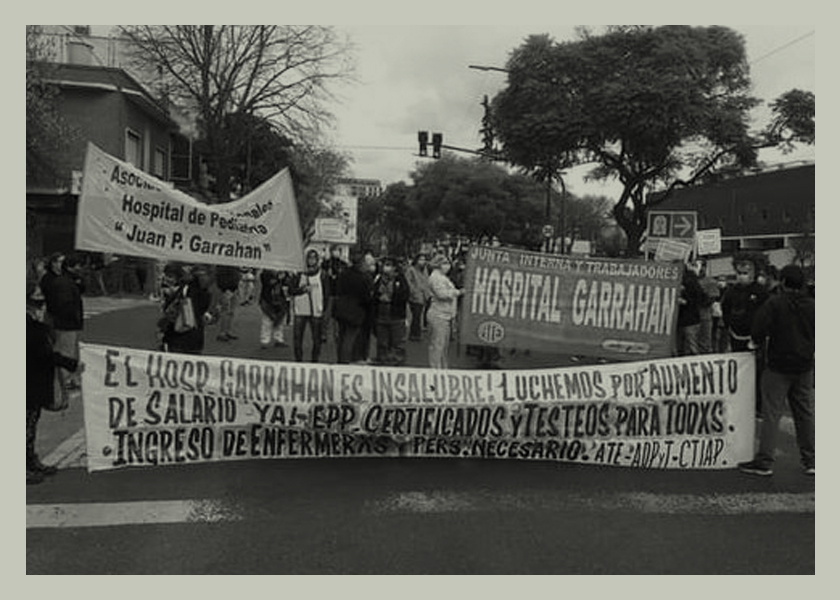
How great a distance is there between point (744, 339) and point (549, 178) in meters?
20.7

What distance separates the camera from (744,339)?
902 cm

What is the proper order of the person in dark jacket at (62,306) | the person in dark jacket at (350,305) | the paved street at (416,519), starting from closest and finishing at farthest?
1. the paved street at (416,519)
2. the person in dark jacket at (62,306)
3. the person in dark jacket at (350,305)

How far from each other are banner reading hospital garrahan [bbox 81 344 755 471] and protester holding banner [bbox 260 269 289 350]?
7.00 m

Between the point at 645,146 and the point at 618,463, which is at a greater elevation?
the point at 645,146

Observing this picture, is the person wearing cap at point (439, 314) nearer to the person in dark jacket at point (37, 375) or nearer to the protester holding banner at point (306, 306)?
the protester holding banner at point (306, 306)

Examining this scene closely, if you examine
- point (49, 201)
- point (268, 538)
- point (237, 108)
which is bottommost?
point (268, 538)

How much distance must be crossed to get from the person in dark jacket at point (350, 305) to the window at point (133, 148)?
21.4m

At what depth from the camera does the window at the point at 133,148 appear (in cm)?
3015

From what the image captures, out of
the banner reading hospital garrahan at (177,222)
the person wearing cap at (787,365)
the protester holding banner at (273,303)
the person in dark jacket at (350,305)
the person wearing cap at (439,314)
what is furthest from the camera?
the protester holding banner at (273,303)

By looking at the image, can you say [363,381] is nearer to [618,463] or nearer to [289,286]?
[618,463]

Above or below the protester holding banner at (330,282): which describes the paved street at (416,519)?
below

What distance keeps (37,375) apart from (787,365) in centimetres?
548

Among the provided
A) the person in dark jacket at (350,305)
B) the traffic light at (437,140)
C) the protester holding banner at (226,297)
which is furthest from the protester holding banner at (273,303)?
the traffic light at (437,140)

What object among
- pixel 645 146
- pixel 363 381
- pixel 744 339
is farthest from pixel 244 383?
pixel 645 146
